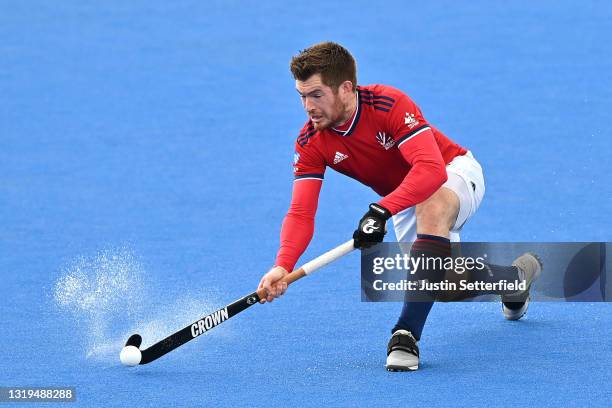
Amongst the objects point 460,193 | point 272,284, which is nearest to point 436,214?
point 460,193

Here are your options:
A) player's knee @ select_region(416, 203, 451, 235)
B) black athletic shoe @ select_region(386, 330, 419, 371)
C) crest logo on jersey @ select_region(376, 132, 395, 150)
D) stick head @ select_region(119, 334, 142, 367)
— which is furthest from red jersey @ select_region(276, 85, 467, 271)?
stick head @ select_region(119, 334, 142, 367)

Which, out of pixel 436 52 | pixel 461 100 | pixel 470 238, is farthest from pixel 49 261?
pixel 436 52

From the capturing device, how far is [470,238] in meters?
6.71

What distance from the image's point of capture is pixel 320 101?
4.88 m

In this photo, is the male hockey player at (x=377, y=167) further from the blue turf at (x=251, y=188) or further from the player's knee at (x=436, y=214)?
the blue turf at (x=251, y=188)

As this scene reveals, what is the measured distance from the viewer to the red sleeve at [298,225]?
498cm

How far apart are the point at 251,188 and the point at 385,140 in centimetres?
279

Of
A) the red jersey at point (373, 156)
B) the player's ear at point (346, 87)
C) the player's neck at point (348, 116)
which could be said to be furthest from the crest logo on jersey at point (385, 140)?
the player's ear at point (346, 87)

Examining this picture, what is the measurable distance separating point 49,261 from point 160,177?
166 cm

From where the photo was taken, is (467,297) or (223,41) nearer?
(467,297)

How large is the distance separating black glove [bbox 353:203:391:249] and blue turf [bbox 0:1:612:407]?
1.82 feet

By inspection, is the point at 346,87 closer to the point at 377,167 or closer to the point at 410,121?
the point at 410,121

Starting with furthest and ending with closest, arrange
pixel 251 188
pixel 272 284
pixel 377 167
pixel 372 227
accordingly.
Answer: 1. pixel 251 188
2. pixel 377 167
3. pixel 272 284
4. pixel 372 227

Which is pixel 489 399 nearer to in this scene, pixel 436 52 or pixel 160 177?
pixel 160 177
